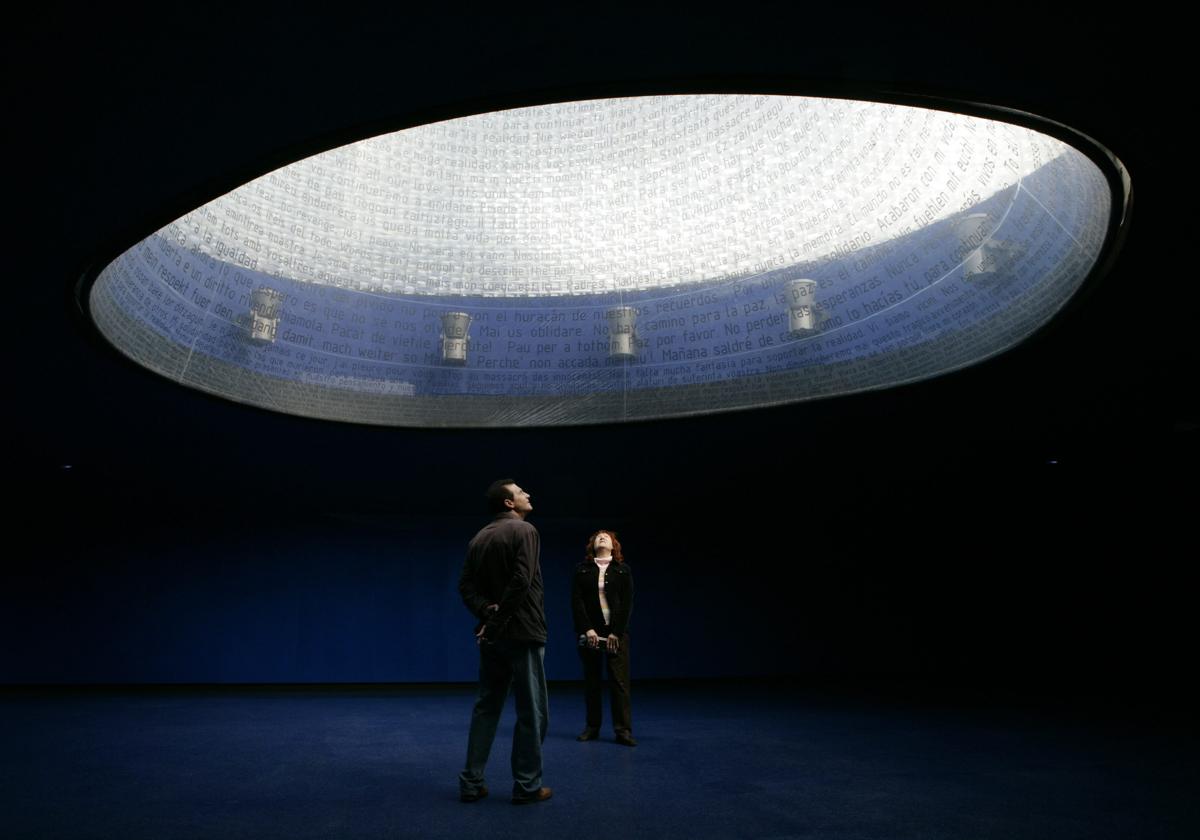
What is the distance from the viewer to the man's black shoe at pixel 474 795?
4.41 meters

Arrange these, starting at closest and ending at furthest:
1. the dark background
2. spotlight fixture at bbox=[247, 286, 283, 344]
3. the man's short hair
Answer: the dark background
the man's short hair
spotlight fixture at bbox=[247, 286, 283, 344]

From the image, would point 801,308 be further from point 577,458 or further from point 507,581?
point 507,581

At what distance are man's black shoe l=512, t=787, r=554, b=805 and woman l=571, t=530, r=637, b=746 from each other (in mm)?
1926

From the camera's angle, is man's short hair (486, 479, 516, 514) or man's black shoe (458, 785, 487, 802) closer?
man's black shoe (458, 785, 487, 802)

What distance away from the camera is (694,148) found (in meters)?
7.20

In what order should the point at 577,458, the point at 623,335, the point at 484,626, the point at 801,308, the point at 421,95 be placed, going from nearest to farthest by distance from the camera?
the point at 421,95
the point at 484,626
the point at 801,308
the point at 623,335
the point at 577,458

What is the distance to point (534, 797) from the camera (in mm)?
4383

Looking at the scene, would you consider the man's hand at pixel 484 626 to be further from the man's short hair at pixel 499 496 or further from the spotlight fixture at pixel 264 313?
the spotlight fixture at pixel 264 313

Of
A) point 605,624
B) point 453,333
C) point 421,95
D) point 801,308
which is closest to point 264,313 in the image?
point 453,333

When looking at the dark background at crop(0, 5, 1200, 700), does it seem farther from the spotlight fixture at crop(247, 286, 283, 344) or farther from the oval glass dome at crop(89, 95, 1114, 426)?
the spotlight fixture at crop(247, 286, 283, 344)

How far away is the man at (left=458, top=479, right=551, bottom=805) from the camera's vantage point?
4277mm

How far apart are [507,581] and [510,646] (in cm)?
33

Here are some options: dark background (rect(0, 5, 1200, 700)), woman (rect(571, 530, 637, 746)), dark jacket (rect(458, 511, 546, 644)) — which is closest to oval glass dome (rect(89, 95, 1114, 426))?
dark background (rect(0, 5, 1200, 700))

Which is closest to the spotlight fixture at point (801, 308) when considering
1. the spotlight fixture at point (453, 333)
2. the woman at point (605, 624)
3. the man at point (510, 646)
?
the woman at point (605, 624)
